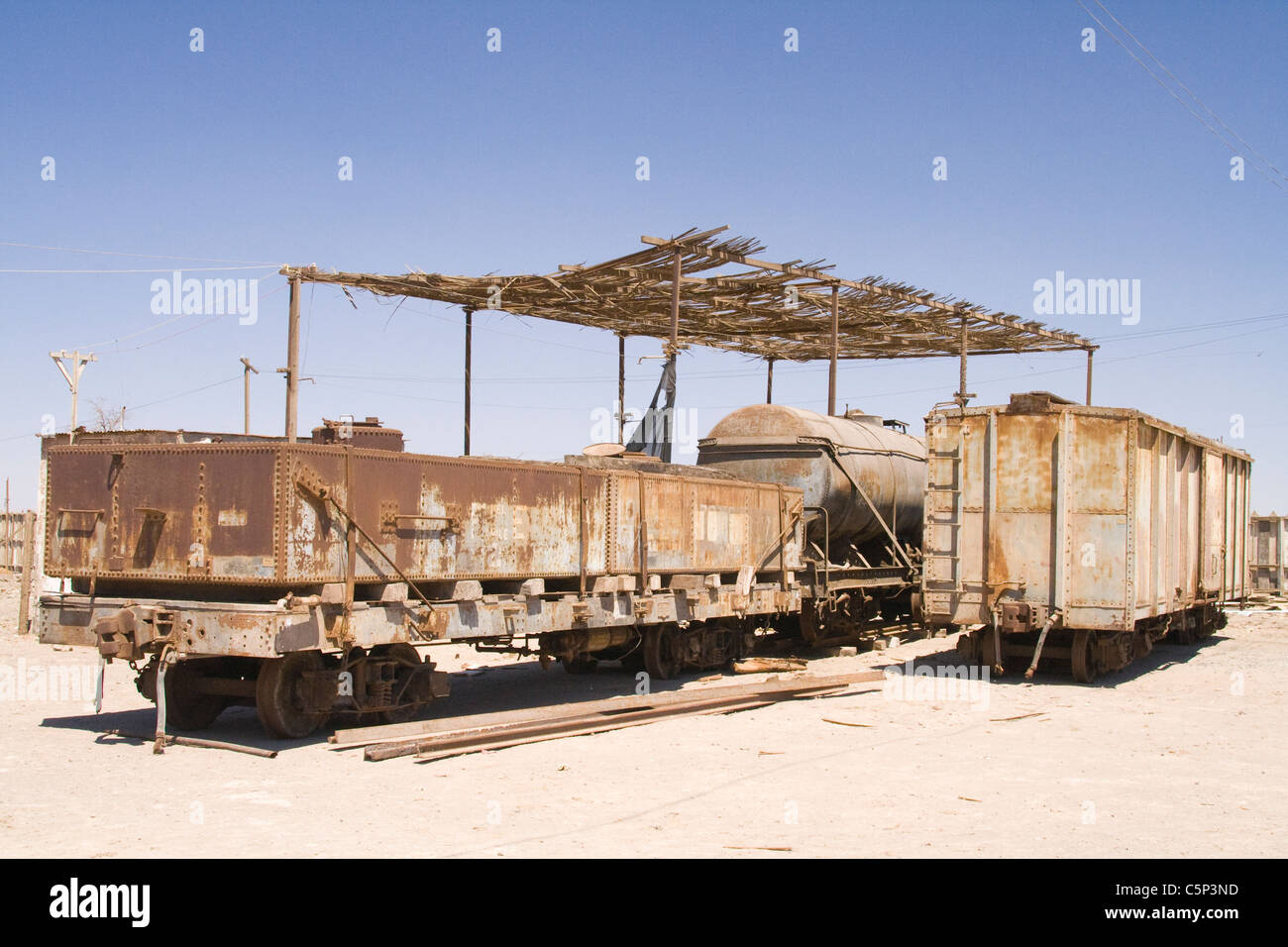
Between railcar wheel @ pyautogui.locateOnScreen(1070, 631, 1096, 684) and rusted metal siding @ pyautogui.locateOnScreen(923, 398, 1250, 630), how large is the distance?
531 millimetres

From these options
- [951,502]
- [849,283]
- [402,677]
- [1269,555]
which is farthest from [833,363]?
[1269,555]

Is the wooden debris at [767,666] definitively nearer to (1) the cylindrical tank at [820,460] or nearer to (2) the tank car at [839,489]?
(2) the tank car at [839,489]

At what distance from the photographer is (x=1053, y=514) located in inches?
548

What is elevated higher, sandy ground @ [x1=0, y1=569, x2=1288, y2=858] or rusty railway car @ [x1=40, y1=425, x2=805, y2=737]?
rusty railway car @ [x1=40, y1=425, x2=805, y2=737]

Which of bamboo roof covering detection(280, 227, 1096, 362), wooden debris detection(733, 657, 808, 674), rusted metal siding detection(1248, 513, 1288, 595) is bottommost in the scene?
wooden debris detection(733, 657, 808, 674)

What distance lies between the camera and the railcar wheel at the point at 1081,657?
46.4ft

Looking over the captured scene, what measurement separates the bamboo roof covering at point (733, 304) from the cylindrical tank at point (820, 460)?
280cm

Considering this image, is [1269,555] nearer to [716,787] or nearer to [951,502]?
[951,502]

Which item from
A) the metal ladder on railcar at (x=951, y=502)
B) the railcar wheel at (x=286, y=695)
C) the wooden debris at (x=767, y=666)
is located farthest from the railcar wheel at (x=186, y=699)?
the metal ladder on railcar at (x=951, y=502)

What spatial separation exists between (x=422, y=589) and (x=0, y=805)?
3887mm

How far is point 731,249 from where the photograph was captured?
57.9 feet

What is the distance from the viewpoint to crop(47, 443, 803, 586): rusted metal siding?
919 cm

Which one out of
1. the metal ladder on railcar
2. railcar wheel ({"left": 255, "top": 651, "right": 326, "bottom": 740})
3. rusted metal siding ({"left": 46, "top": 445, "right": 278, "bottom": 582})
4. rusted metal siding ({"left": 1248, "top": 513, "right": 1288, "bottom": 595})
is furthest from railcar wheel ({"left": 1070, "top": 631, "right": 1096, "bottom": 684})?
rusted metal siding ({"left": 1248, "top": 513, "right": 1288, "bottom": 595})

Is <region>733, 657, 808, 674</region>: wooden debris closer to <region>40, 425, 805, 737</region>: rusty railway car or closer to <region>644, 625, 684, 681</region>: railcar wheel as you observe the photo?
<region>644, 625, 684, 681</region>: railcar wheel
